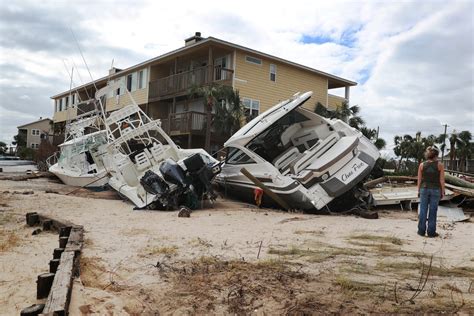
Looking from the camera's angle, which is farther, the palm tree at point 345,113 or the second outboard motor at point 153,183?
the palm tree at point 345,113

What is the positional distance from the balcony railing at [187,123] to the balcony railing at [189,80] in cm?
168

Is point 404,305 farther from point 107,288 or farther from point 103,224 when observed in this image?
point 103,224

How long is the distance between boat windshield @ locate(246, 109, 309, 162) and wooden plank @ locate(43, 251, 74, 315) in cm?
928

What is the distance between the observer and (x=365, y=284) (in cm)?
433

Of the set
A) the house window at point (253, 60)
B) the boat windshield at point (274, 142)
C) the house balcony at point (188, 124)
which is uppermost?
the house window at point (253, 60)

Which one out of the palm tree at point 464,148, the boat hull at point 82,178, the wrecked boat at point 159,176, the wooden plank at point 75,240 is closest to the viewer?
the wooden plank at point 75,240

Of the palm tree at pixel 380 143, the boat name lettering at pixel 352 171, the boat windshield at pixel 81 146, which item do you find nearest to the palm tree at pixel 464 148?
the palm tree at pixel 380 143

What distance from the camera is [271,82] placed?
25.9m

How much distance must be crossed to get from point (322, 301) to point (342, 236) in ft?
11.8

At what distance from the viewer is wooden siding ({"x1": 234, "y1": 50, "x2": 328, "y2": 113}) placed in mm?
24297

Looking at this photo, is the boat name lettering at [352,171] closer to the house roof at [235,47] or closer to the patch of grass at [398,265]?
the patch of grass at [398,265]

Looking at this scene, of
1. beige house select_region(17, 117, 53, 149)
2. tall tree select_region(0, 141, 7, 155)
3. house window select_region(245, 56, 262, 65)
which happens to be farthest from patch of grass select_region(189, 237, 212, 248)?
tall tree select_region(0, 141, 7, 155)

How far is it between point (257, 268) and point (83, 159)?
15.6 meters

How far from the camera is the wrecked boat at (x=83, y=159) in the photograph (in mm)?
17609
